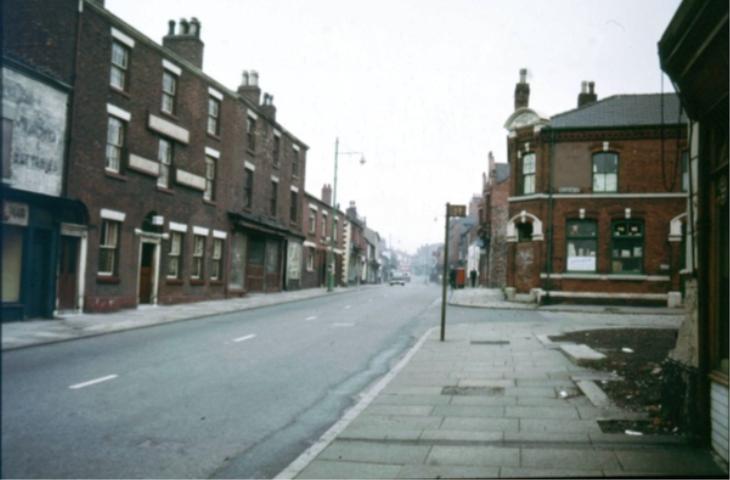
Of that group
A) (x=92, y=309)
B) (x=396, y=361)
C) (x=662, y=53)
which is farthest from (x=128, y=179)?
(x=662, y=53)

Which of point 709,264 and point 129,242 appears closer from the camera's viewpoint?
point 709,264

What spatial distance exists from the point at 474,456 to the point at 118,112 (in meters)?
18.7

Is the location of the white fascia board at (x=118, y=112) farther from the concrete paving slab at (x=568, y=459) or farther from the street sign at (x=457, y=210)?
the concrete paving slab at (x=568, y=459)

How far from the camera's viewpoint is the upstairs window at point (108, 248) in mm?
20672

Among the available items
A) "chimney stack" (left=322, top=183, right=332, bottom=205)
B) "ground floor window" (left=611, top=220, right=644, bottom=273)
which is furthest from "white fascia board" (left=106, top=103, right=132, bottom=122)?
"chimney stack" (left=322, top=183, right=332, bottom=205)

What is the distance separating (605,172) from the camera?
31219mm

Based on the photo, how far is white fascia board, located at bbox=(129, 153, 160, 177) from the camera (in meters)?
21.9

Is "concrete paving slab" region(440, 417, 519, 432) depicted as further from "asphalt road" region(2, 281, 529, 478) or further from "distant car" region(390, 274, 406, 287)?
"distant car" region(390, 274, 406, 287)

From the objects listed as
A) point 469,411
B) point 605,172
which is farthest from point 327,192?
point 469,411

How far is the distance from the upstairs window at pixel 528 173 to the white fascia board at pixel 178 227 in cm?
1747

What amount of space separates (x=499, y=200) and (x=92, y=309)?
45.9 meters

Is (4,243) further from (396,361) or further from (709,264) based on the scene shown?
(396,361)

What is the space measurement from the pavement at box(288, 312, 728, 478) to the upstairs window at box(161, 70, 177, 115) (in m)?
16.9

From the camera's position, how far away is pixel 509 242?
33781mm
